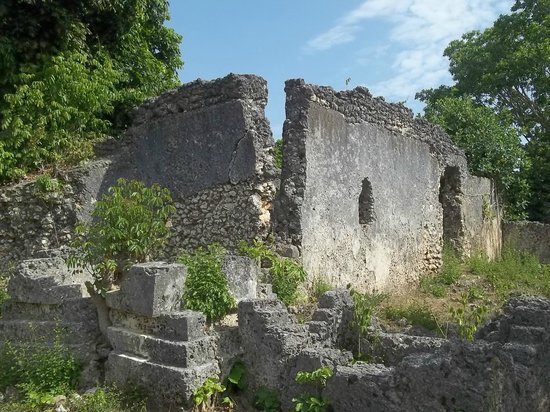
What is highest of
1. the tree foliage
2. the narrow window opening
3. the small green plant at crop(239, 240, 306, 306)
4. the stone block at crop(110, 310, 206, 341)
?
the tree foliage

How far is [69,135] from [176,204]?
8.71ft

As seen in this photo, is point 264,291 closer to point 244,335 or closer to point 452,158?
point 244,335

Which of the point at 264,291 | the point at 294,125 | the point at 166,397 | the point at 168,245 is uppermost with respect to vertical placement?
the point at 294,125

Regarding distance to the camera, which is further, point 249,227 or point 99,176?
point 99,176

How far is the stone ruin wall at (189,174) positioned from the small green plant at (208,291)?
290 centimetres

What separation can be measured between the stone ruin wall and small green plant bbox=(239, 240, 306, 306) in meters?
0.49

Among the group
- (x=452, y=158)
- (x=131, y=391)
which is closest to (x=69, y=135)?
(x=131, y=391)

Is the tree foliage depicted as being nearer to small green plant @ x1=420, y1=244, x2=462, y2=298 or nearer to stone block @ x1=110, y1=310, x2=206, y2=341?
stone block @ x1=110, y1=310, x2=206, y2=341

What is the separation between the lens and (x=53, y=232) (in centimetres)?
1034

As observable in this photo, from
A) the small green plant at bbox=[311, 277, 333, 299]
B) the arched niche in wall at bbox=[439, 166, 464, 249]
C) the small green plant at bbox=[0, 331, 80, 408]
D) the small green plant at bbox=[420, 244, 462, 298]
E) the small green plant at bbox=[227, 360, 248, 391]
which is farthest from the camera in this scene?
the arched niche in wall at bbox=[439, 166, 464, 249]

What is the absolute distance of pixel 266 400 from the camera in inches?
215

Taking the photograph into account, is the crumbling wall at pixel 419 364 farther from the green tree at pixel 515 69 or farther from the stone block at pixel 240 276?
the green tree at pixel 515 69

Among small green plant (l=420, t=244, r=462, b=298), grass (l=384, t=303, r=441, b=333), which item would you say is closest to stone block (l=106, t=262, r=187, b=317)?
grass (l=384, t=303, r=441, b=333)

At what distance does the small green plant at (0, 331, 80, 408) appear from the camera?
5.91 metres
